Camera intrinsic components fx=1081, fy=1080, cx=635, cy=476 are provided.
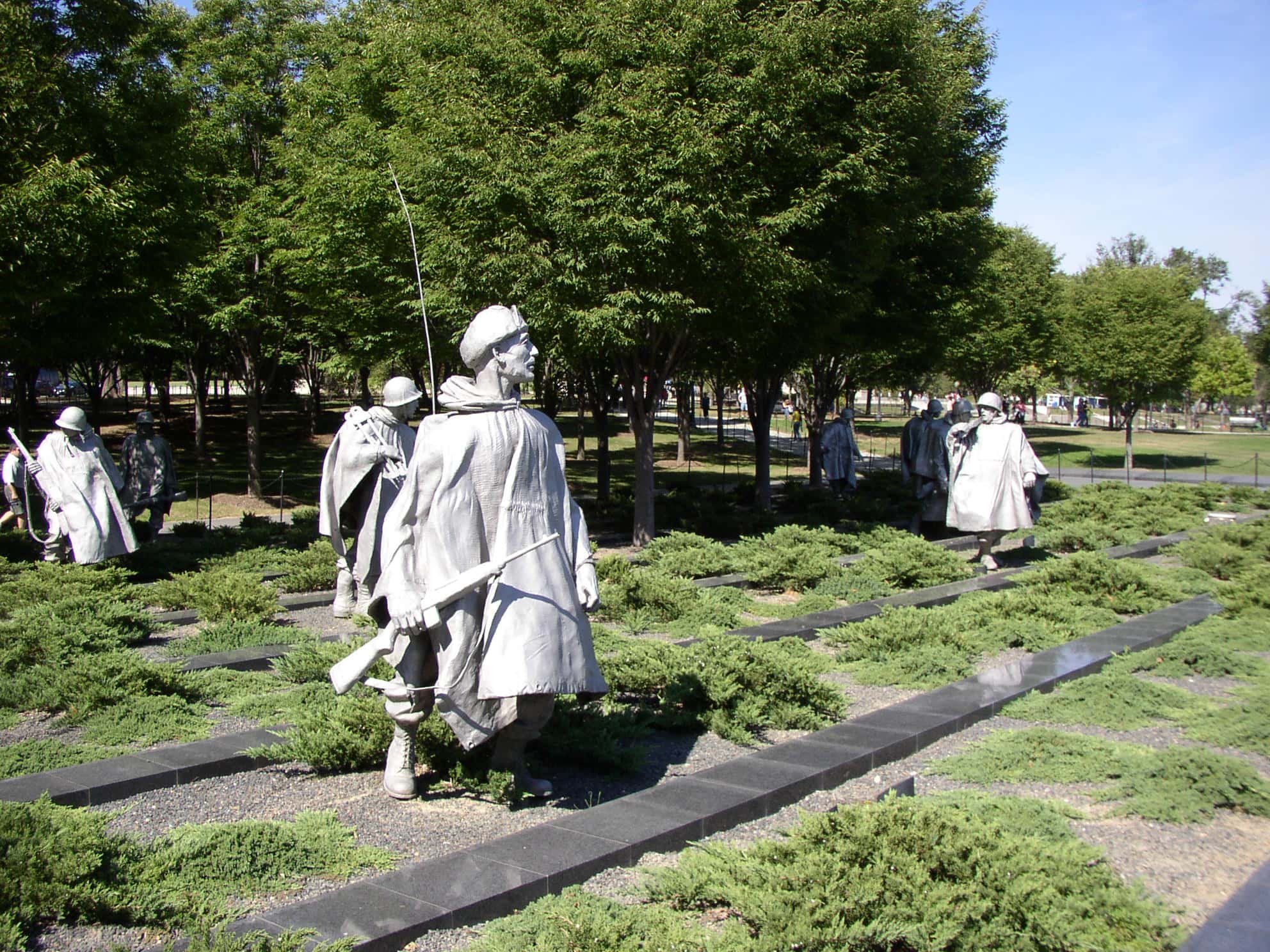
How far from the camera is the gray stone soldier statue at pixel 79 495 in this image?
12.0 meters

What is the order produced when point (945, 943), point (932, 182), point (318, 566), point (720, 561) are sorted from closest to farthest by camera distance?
point (945, 943), point (318, 566), point (720, 561), point (932, 182)

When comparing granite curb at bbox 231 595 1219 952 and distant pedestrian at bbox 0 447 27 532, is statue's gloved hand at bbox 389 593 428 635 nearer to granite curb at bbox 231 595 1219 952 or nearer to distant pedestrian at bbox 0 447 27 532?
granite curb at bbox 231 595 1219 952

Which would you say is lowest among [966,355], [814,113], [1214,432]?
[1214,432]

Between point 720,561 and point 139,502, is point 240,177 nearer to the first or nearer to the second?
point 139,502

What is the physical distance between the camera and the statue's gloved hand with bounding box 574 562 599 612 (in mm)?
5527

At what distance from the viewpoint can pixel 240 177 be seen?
25312 mm

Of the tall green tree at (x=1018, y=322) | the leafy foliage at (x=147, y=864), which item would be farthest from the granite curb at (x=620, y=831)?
the tall green tree at (x=1018, y=322)

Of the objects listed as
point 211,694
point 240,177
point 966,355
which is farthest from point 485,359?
point 966,355

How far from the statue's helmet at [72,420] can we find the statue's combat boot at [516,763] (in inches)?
338

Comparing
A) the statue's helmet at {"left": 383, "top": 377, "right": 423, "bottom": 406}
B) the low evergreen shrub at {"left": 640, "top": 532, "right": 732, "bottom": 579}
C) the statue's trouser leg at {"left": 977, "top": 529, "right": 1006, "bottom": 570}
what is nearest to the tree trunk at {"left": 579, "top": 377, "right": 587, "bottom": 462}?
the low evergreen shrub at {"left": 640, "top": 532, "right": 732, "bottom": 579}

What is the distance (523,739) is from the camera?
18.8ft

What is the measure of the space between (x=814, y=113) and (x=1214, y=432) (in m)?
66.1

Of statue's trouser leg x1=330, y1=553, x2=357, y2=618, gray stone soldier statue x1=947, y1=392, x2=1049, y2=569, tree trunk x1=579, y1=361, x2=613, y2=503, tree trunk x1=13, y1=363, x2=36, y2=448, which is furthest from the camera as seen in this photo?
tree trunk x1=13, y1=363, x2=36, y2=448

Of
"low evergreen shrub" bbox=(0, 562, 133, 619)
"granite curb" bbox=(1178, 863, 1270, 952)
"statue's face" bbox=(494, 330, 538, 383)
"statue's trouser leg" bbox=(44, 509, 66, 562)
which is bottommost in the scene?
"granite curb" bbox=(1178, 863, 1270, 952)
